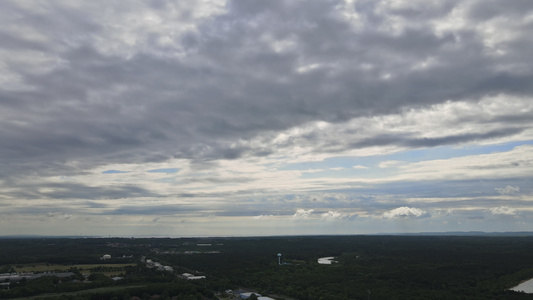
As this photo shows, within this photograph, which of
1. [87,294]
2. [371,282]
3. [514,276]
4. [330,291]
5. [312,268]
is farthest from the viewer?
[312,268]

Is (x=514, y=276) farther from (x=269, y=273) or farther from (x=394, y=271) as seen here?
(x=269, y=273)

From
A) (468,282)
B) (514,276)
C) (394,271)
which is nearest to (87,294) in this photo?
(394,271)

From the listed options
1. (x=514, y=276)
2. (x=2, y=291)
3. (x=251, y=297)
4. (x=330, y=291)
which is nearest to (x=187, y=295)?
(x=251, y=297)

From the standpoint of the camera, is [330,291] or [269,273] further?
[269,273]

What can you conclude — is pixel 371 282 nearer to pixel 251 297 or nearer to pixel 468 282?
pixel 468 282

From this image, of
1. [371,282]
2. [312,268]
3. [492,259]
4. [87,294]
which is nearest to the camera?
[87,294]

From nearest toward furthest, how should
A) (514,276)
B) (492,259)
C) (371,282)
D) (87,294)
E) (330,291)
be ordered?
(87,294)
(330,291)
(371,282)
(514,276)
(492,259)

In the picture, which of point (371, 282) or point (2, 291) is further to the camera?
point (371, 282)

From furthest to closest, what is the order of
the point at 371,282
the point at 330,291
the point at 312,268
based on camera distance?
the point at 312,268 → the point at 371,282 → the point at 330,291
